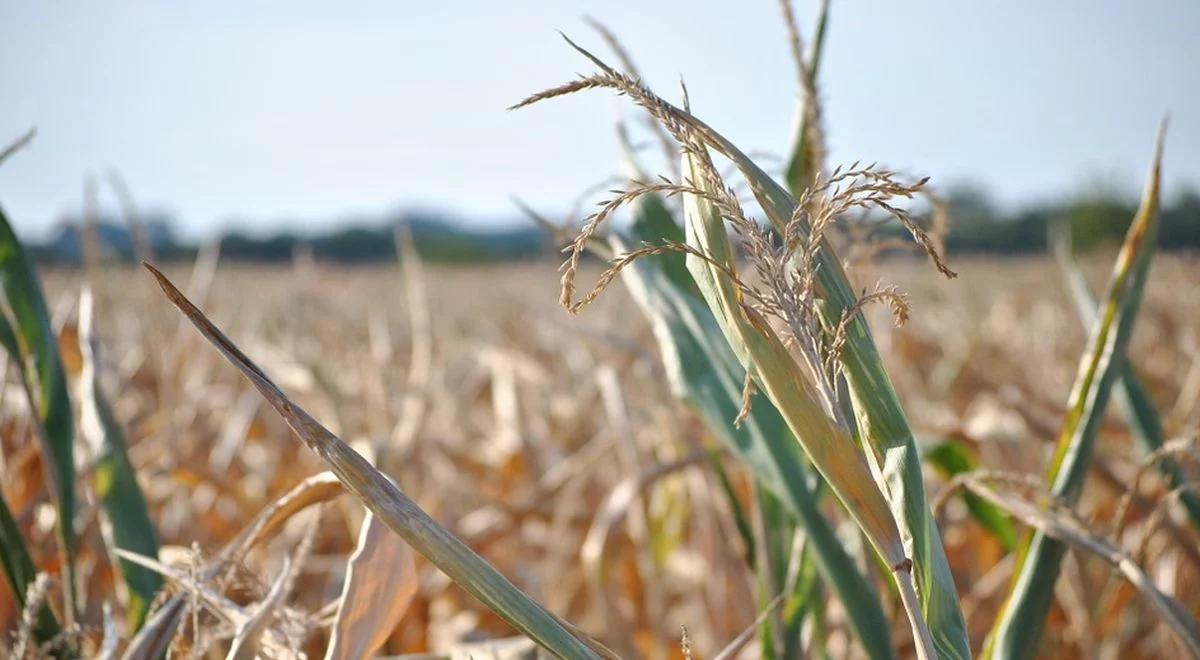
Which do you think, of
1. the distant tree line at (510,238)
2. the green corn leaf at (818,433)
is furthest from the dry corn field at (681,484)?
the distant tree line at (510,238)

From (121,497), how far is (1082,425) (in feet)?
2.05

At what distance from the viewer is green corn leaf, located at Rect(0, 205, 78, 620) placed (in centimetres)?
63

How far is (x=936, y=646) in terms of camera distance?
385mm

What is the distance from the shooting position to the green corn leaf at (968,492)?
0.85m

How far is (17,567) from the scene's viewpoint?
2.09 ft

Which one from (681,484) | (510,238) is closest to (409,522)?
(681,484)

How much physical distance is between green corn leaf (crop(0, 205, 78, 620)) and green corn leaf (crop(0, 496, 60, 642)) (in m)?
0.02

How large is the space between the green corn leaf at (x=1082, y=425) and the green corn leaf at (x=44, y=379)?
0.58 m

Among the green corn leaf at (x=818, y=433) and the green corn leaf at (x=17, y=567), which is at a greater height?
the green corn leaf at (x=818, y=433)

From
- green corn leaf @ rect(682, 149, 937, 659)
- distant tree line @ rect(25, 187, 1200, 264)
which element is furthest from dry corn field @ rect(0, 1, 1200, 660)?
distant tree line @ rect(25, 187, 1200, 264)

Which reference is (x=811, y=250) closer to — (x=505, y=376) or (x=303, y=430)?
(x=303, y=430)

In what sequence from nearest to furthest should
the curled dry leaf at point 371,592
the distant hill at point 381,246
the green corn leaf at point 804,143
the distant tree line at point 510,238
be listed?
1. the curled dry leaf at point 371,592
2. the green corn leaf at point 804,143
3. the distant tree line at point 510,238
4. the distant hill at point 381,246

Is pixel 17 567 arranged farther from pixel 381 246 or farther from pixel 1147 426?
pixel 381 246

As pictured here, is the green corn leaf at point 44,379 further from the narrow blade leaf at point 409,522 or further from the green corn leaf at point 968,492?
the green corn leaf at point 968,492
